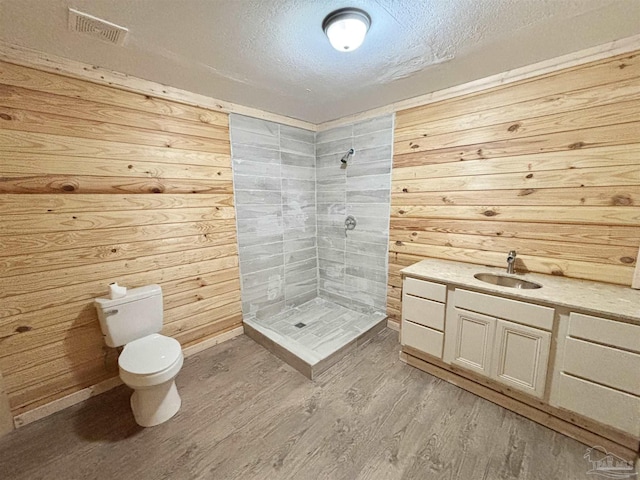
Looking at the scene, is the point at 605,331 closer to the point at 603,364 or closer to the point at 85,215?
the point at 603,364

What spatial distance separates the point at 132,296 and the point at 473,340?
242cm

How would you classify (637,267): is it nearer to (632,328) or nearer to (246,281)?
(632,328)

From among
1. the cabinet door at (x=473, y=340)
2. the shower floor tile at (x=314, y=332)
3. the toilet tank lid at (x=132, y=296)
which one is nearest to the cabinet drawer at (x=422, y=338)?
the cabinet door at (x=473, y=340)

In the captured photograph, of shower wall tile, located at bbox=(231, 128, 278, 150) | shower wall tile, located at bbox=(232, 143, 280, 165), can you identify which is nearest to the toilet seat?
shower wall tile, located at bbox=(232, 143, 280, 165)

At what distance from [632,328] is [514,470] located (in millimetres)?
932

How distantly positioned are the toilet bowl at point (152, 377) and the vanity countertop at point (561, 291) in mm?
1778

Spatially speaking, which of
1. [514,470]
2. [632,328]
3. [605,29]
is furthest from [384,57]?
[514,470]

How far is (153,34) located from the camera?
1.41 m

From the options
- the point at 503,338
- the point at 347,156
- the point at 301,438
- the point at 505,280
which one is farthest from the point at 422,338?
the point at 347,156

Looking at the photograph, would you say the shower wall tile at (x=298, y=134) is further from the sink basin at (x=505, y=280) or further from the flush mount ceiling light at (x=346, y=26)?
the sink basin at (x=505, y=280)

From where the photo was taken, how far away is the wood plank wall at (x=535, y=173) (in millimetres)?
1601

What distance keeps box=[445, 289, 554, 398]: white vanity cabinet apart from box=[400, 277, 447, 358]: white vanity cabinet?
86 mm

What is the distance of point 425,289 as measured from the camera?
2010 mm

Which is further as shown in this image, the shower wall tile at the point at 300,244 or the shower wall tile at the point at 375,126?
the shower wall tile at the point at 300,244
